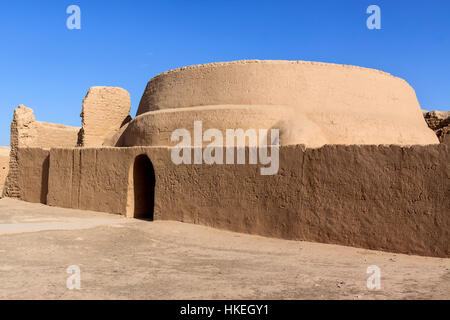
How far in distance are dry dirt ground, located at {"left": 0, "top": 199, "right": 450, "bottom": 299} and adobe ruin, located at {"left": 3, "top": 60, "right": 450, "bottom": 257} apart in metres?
0.44

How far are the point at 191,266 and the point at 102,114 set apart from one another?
446 inches

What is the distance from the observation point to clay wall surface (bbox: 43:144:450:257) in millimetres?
5676

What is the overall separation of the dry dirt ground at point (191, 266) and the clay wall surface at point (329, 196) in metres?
0.29

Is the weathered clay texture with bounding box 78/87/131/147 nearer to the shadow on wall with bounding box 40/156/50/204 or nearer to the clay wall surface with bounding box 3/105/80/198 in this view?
the clay wall surface with bounding box 3/105/80/198

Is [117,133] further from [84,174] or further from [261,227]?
[261,227]

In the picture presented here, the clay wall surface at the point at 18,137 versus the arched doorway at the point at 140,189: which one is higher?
the clay wall surface at the point at 18,137

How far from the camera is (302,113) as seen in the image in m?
10.8

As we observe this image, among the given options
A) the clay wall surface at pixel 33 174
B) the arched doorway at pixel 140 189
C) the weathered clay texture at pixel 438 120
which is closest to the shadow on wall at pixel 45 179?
the clay wall surface at pixel 33 174

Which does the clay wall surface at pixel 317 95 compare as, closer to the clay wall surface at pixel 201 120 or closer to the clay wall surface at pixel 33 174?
the clay wall surface at pixel 201 120

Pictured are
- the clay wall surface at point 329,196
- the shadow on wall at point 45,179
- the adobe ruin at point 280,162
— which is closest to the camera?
the clay wall surface at point 329,196

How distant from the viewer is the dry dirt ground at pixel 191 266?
3803 mm

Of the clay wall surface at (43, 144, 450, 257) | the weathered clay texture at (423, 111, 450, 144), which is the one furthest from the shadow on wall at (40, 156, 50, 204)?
the weathered clay texture at (423, 111, 450, 144)

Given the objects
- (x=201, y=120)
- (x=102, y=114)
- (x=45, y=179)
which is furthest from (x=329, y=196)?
(x=102, y=114)

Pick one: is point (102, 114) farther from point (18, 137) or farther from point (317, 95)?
point (317, 95)
